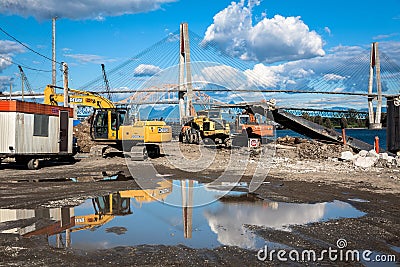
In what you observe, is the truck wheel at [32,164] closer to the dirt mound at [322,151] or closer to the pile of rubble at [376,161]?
the dirt mound at [322,151]

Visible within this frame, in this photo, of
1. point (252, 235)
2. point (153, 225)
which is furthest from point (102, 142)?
point (252, 235)

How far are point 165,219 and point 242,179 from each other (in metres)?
6.17

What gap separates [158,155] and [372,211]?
14738mm

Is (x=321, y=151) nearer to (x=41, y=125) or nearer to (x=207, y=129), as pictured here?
(x=207, y=129)

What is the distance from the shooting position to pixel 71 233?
7.46m

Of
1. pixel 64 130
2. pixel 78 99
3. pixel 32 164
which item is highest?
pixel 78 99

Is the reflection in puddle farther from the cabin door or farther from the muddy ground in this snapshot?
the cabin door

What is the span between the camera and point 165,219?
340 inches

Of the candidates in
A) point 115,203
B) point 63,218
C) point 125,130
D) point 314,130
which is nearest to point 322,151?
point 314,130

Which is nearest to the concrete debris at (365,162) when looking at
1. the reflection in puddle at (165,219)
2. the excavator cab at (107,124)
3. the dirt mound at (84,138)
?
the reflection in puddle at (165,219)

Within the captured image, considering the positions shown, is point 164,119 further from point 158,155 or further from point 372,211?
point 372,211

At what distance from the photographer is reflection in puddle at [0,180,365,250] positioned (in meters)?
7.05

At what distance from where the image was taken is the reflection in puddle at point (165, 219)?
7051mm

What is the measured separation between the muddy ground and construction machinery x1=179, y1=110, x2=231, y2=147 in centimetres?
610
